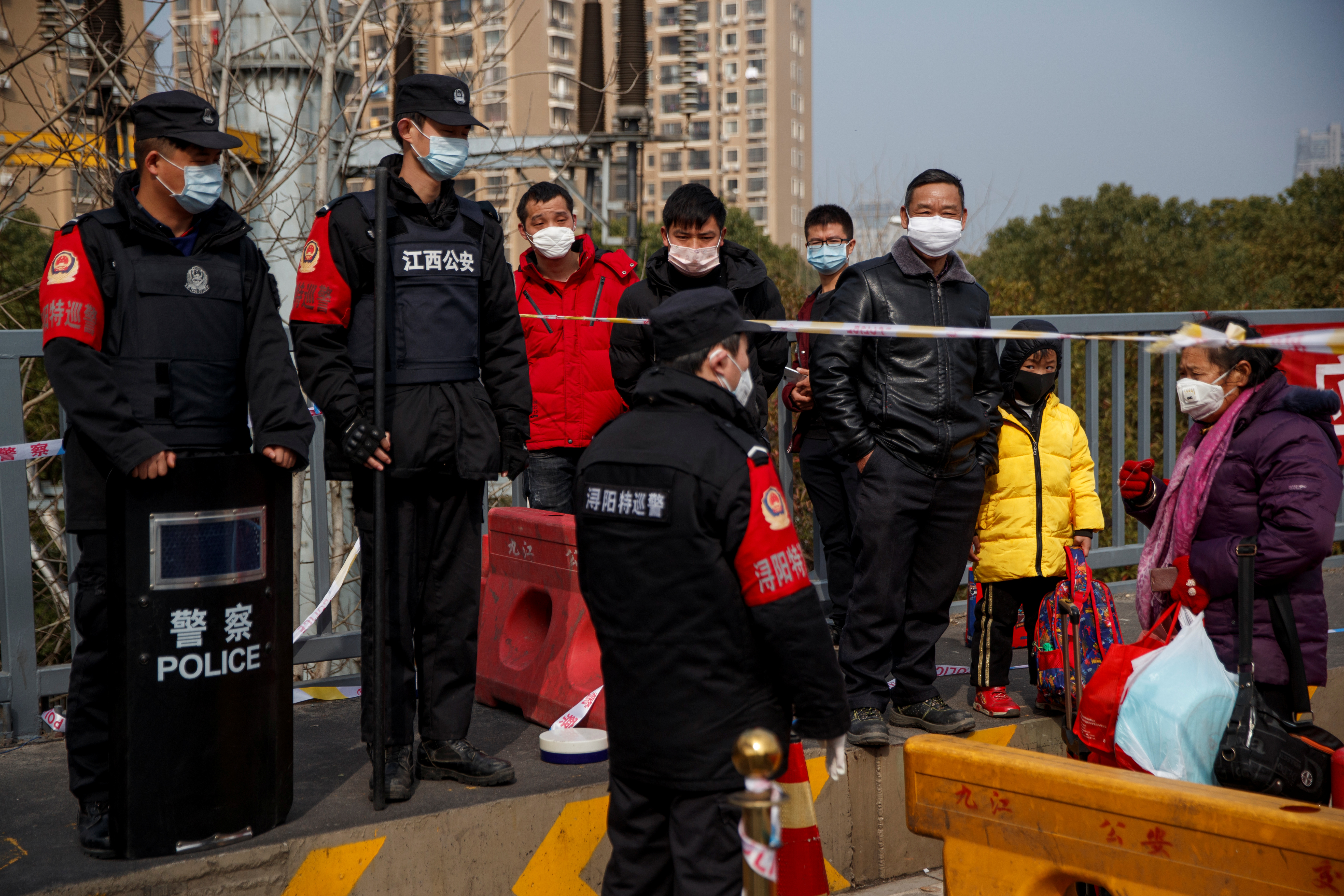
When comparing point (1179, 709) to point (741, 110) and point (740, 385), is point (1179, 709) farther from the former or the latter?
point (741, 110)

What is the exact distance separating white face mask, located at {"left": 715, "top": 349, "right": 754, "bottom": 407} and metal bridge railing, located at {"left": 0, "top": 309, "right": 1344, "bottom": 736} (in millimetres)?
2278

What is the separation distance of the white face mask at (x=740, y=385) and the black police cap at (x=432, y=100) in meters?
1.56

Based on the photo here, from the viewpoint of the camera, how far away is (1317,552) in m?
4.04

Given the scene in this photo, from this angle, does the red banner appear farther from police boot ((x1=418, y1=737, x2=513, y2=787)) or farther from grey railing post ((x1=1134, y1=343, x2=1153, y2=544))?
police boot ((x1=418, y1=737, x2=513, y2=787))

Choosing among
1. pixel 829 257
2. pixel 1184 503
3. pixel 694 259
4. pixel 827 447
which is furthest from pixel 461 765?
pixel 829 257

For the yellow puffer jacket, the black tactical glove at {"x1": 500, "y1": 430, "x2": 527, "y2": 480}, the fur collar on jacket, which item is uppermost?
the fur collar on jacket

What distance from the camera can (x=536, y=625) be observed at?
5.35 metres

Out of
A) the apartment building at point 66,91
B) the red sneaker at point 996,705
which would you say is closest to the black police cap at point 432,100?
the red sneaker at point 996,705

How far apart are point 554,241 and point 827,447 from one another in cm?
162

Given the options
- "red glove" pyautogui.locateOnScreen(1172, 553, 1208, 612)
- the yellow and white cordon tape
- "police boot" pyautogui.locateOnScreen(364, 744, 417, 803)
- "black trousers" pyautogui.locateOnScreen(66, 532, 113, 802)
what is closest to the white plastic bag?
"red glove" pyautogui.locateOnScreen(1172, 553, 1208, 612)

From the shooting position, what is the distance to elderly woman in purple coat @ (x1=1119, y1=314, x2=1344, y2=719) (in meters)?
4.06

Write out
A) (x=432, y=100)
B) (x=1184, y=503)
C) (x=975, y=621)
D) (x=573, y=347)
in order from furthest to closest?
(x=573, y=347)
(x=975, y=621)
(x=1184, y=503)
(x=432, y=100)

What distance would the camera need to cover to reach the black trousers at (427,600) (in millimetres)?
4133

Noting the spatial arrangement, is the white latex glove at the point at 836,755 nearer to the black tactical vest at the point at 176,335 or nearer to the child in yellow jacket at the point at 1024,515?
the black tactical vest at the point at 176,335
